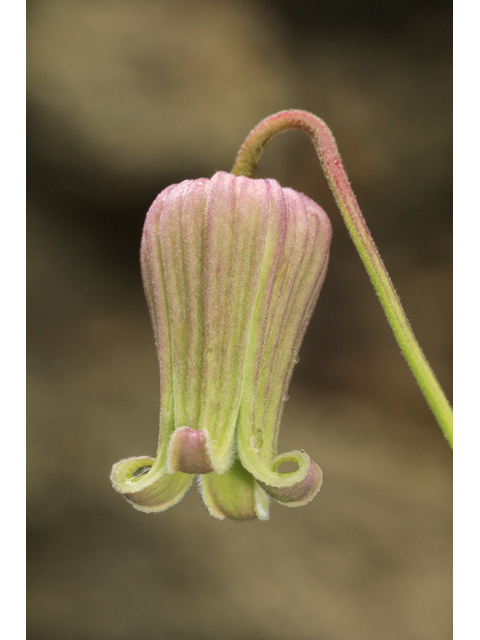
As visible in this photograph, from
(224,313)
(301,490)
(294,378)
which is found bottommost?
(301,490)

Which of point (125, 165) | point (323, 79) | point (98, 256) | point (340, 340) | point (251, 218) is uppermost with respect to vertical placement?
point (323, 79)

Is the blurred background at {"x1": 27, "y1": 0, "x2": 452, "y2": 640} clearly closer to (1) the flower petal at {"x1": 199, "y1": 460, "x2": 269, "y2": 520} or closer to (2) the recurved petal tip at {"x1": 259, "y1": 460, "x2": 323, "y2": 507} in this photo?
(1) the flower petal at {"x1": 199, "y1": 460, "x2": 269, "y2": 520}

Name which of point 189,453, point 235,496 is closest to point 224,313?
point 189,453

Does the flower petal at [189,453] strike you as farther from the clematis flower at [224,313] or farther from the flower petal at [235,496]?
the flower petal at [235,496]

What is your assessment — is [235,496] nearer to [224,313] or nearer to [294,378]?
[224,313]

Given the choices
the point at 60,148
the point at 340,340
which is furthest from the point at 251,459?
the point at 60,148

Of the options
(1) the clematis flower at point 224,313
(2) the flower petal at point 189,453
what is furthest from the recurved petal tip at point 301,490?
(2) the flower petal at point 189,453

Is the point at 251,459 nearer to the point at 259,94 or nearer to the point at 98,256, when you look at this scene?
the point at 98,256
